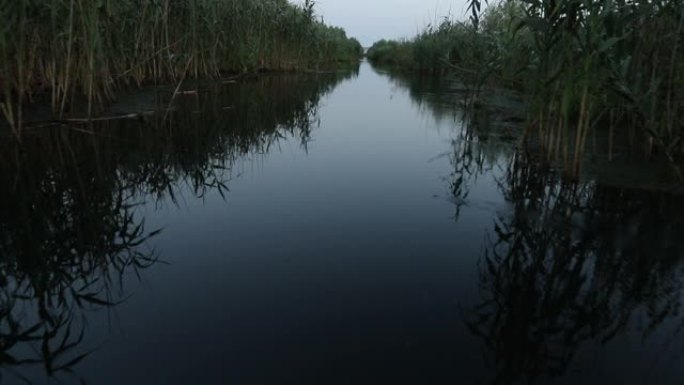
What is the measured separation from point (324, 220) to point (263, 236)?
0.50 m

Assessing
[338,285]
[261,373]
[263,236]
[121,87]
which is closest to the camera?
[261,373]

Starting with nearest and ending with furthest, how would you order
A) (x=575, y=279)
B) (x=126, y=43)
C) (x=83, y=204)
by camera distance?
(x=575, y=279) → (x=83, y=204) → (x=126, y=43)

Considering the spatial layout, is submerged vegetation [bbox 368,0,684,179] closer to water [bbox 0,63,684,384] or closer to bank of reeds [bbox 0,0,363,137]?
water [bbox 0,63,684,384]

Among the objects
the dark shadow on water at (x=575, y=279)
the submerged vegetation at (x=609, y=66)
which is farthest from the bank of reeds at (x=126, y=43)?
the dark shadow on water at (x=575, y=279)

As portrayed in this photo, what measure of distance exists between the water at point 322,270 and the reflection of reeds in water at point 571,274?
0.01 m

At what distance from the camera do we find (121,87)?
7930 mm

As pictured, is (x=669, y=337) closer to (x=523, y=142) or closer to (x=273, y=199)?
(x=273, y=199)

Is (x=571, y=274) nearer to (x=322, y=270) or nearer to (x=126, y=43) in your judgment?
(x=322, y=270)

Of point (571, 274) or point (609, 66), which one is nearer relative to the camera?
point (571, 274)

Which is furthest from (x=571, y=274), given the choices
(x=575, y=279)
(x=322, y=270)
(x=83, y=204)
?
(x=83, y=204)

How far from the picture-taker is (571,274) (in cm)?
263

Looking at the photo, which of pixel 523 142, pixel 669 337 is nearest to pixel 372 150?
pixel 523 142

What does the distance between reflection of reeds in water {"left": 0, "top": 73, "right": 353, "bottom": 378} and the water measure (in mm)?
14

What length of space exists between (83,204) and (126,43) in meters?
4.90
